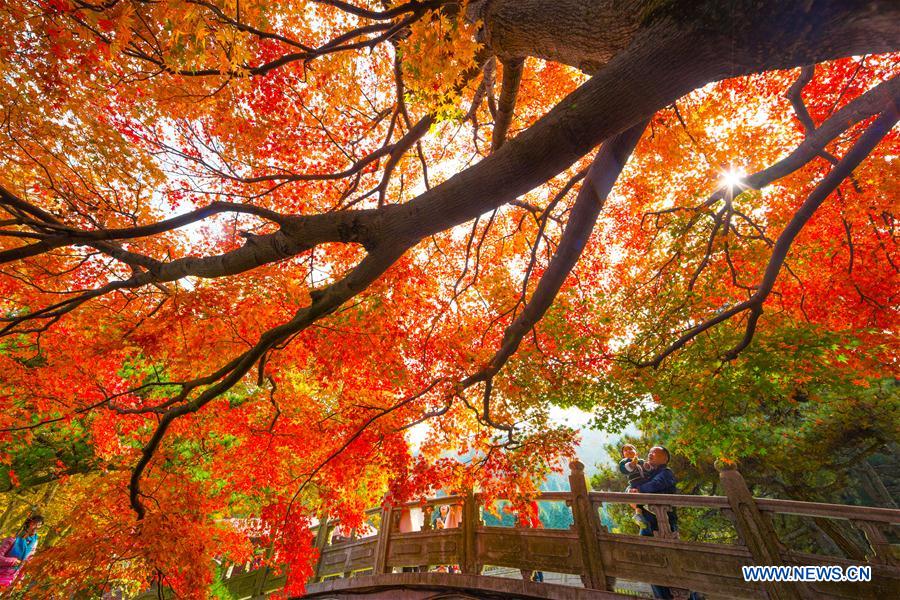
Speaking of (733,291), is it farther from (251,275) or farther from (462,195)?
(251,275)

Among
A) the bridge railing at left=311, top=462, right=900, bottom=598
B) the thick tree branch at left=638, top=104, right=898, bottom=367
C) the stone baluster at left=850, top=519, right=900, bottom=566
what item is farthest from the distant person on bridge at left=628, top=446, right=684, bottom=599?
the thick tree branch at left=638, top=104, right=898, bottom=367

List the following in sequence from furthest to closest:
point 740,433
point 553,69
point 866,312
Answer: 1. point 740,433
2. point 553,69
3. point 866,312

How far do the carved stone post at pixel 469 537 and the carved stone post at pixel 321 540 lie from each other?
577 centimetres

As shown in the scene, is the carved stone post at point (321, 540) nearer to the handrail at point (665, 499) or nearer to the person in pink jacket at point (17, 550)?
the person in pink jacket at point (17, 550)

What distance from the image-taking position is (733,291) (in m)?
8.64

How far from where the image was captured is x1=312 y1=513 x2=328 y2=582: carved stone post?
34.8 feet

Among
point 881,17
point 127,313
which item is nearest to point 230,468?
point 127,313

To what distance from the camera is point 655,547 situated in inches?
234

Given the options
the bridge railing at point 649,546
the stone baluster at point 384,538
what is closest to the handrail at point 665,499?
the bridge railing at point 649,546

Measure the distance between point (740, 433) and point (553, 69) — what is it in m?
11.4

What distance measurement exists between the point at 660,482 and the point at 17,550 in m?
14.2

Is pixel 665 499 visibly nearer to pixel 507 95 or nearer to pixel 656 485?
pixel 656 485

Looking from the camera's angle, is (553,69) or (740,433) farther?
(740,433)

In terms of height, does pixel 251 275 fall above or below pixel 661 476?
above
